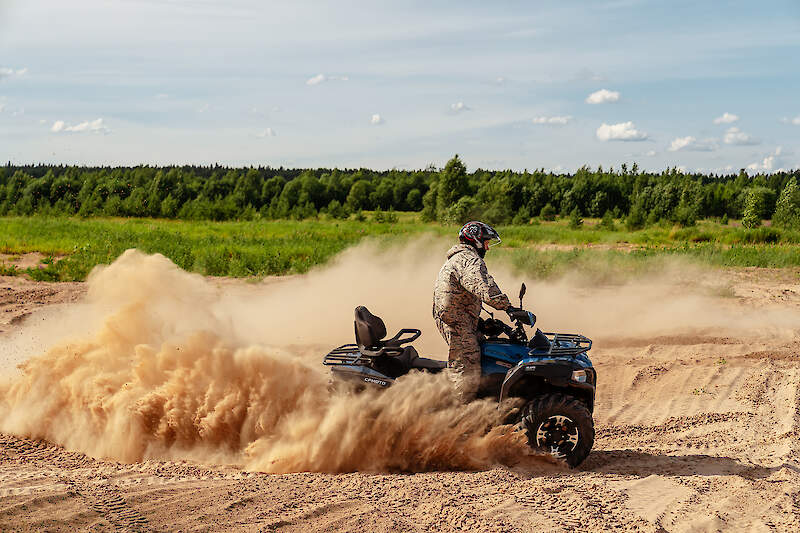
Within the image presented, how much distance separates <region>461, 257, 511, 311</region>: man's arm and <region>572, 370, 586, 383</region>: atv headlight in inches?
37.2

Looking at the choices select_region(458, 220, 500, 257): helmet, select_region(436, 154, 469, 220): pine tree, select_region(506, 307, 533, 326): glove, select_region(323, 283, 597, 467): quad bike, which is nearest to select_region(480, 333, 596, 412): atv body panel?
select_region(323, 283, 597, 467): quad bike

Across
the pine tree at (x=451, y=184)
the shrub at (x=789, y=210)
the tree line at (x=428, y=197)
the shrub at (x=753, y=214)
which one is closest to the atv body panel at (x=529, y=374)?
the shrub at (x=789, y=210)

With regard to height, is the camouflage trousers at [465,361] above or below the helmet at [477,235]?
below

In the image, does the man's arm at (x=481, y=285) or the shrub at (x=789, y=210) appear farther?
the shrub at (x=789, y=210)

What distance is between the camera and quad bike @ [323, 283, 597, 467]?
639 cm

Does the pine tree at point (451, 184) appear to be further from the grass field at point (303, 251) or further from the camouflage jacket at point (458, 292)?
the camouflage jacket at point (458, 292)

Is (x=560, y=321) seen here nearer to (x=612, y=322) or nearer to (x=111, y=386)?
(x=612, y=322)

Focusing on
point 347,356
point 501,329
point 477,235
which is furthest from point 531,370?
point 347,356

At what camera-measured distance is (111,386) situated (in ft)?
25.1

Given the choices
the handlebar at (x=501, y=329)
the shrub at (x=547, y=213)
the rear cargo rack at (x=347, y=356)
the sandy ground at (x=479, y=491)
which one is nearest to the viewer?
Answer: the sandy ground at (x=479, y=491)

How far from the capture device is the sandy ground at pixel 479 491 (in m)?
5.14

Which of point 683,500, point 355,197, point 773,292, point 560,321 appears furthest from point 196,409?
point 355,197

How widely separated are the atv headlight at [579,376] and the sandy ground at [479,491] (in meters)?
0.83

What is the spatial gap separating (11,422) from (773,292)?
18.2 metres
